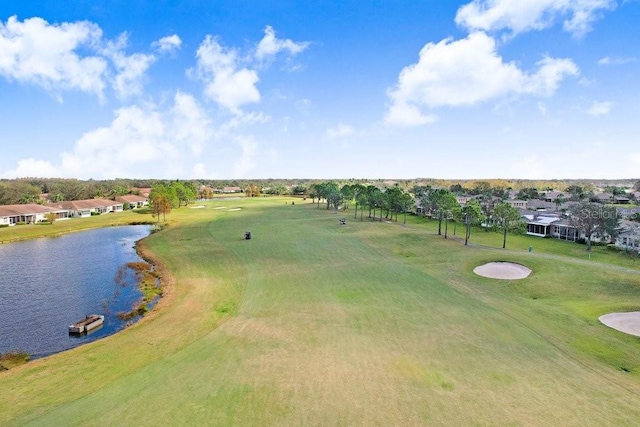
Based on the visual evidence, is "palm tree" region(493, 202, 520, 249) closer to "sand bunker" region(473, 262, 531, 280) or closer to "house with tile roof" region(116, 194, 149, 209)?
"sand bunker" region(473, 262, 531, 280)

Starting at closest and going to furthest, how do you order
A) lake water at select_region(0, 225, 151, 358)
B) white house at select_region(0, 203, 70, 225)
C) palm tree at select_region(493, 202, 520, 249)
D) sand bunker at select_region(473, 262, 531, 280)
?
1. lake water at select_region(0, 225, 151, 358)
2. sand bunker at select_region(473, 262, 531, 280)
3. palm tree at select_region(493, 202, 520, 249)
4. white house at select_region(0, 203, 70, 225)

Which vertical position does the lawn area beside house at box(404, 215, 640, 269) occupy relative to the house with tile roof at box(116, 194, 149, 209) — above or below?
below

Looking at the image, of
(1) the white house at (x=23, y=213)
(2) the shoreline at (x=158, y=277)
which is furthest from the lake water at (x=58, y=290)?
(1) the white house at (x=23, y=213)

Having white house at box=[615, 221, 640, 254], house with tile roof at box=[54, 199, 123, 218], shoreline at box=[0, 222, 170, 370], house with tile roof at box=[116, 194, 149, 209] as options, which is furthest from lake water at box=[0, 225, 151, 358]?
white house at box=[615, 221, 640, 254]

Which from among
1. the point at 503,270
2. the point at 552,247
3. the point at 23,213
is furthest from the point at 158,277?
the point at 23,213

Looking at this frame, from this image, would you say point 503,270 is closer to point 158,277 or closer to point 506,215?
point 506,215

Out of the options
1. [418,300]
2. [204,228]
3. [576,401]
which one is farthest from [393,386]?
[204,228]

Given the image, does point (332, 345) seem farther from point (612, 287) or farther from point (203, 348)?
point (612, 287)
